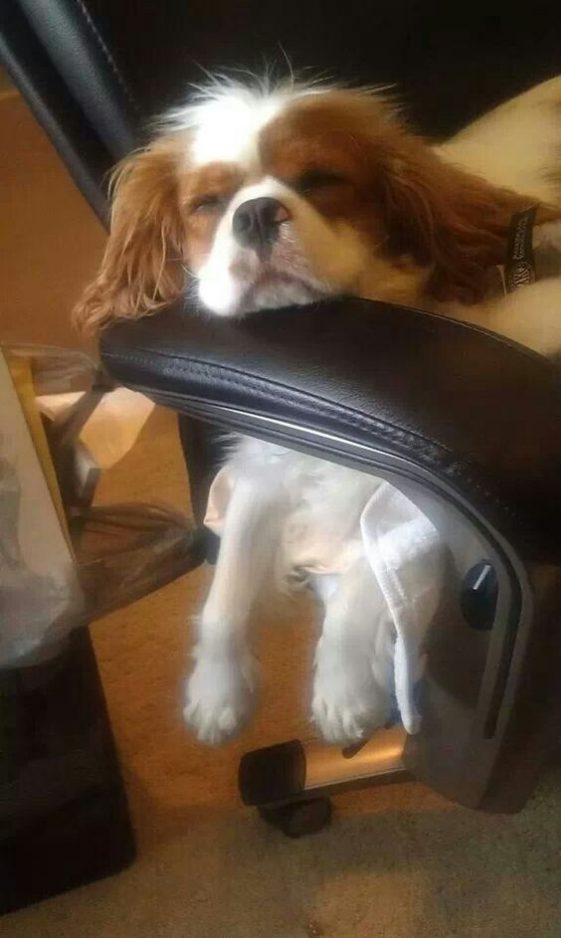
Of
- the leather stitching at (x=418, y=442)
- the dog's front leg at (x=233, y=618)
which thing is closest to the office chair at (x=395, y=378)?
the leather stitching at (x=418, y=442)

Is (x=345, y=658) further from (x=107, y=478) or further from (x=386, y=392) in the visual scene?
(x=107, y=478)

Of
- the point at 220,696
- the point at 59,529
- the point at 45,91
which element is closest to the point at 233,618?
the point at 220,696

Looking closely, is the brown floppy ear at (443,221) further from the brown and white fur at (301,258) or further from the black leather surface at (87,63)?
the black leather surface at (87,63)

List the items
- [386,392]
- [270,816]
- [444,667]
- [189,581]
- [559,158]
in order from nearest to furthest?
1. [386,392]
2. [444,667]
3. [559,158]
4. [270,816]
5. [189,581]

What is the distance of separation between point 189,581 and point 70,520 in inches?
14.2

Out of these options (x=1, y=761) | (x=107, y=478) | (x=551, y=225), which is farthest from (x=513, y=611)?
(x=107, y=478)

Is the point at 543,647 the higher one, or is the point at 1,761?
the point at 543,647

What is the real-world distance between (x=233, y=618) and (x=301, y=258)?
300 millimetres

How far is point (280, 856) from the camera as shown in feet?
3.69

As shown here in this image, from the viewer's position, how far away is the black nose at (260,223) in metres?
0.78

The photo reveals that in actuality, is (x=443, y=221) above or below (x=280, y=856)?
above

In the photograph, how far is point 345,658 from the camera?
80 centimetres

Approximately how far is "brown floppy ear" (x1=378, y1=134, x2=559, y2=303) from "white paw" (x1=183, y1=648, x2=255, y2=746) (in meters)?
0.36

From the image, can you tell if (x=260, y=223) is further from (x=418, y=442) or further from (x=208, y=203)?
(x=418, y=442)
